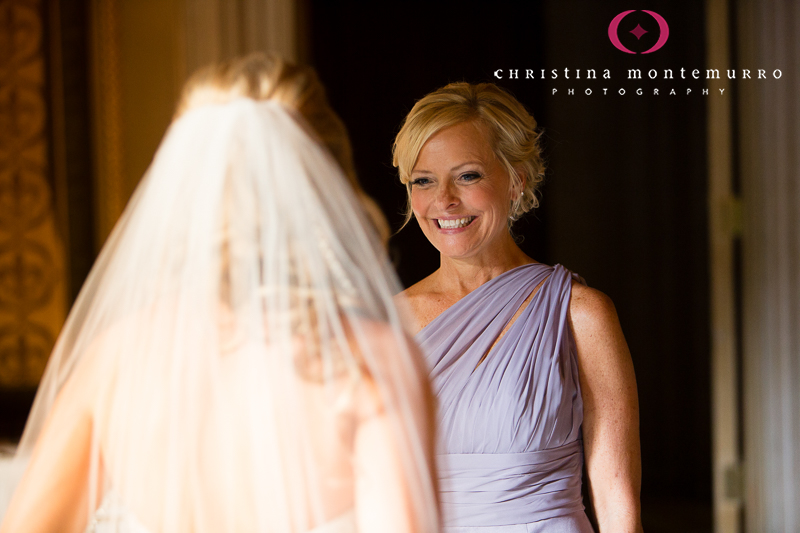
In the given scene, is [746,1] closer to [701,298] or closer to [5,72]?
[701,298]

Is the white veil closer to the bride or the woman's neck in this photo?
the bride

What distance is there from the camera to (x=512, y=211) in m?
1.44

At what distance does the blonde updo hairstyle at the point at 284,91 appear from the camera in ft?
2.35

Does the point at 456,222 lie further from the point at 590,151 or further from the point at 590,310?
the point at 590,151

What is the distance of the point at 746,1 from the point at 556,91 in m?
0.85

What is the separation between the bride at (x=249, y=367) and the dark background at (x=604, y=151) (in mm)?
1360

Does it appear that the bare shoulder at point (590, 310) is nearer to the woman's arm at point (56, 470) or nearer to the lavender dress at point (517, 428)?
the lavender dress at point (517, 428)

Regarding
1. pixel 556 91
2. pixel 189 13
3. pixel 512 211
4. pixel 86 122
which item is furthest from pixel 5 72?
pixel 556 91

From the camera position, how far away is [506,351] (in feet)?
4.45

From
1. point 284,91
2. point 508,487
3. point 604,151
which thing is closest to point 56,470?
point 284,91

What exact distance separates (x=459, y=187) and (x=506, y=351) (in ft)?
1.17

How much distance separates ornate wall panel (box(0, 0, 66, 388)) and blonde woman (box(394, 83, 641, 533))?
1.21 metres

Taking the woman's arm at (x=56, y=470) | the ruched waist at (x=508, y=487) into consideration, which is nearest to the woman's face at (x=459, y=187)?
the ruched waist at (x=508, y=487)

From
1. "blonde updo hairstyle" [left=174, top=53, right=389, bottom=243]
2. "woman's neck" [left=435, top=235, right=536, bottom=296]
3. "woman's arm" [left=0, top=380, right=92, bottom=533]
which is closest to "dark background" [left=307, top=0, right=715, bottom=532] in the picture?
"woman's neck" [left=435, top=235, right=536, bottom=296]
